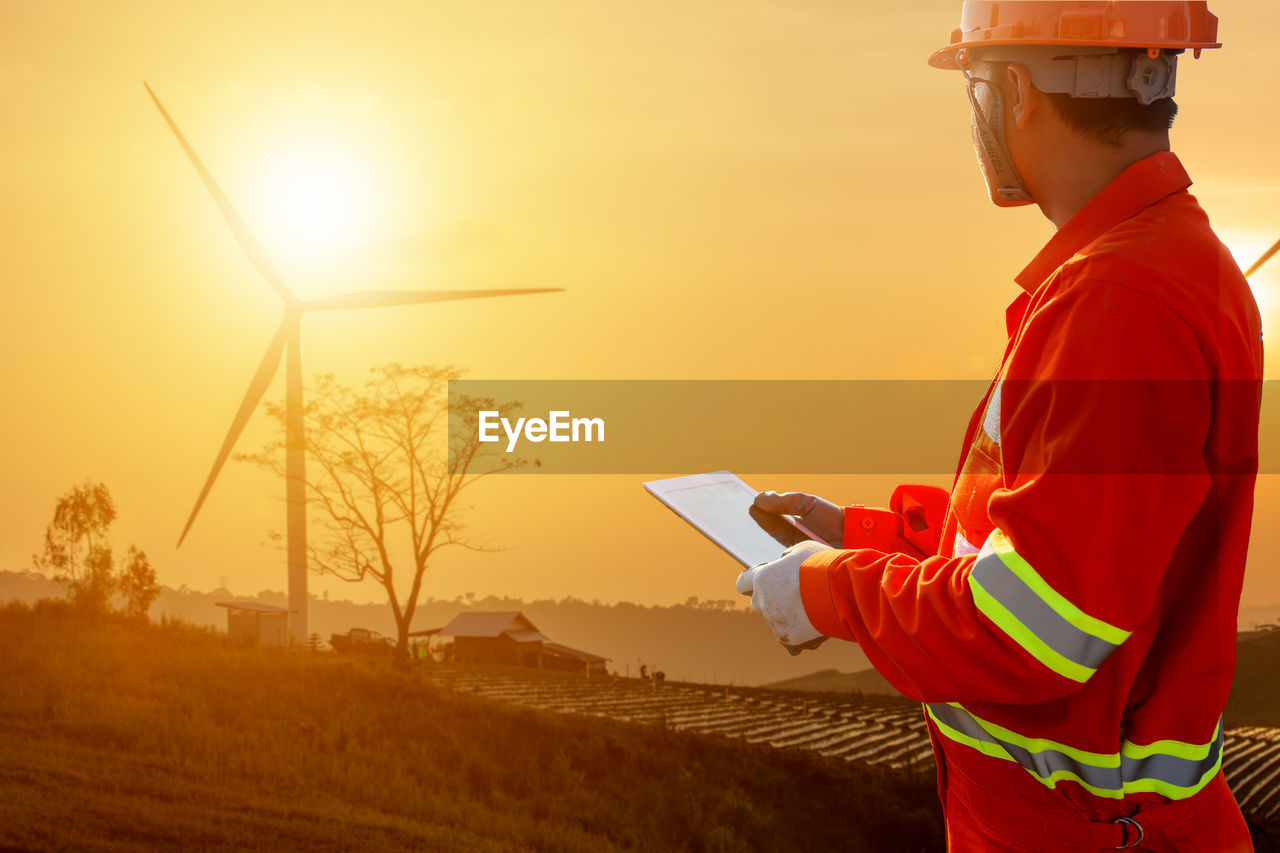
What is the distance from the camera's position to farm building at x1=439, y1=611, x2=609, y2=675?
3788 cm

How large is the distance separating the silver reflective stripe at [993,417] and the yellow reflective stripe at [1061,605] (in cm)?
33

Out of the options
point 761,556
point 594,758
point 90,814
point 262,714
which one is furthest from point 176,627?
point 761,556

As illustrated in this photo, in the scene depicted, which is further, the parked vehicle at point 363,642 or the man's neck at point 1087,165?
the parked vehicle at point 363,642

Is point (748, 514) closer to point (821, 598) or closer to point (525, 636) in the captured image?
point (821, 598)

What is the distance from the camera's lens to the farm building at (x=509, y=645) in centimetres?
3788

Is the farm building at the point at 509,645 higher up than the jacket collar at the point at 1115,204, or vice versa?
the jacket collar at the point at 1115,204

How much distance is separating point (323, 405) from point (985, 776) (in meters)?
33.1

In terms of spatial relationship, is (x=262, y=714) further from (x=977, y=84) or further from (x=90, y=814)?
(x=977, y=84)

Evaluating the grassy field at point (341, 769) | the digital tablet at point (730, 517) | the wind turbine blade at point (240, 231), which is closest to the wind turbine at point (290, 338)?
the wind turbine blade at point (240, 231)

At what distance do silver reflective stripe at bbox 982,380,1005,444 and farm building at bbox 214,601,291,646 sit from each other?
85.6 feet

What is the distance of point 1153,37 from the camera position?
2.33 meters

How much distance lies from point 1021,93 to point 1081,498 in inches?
39.9

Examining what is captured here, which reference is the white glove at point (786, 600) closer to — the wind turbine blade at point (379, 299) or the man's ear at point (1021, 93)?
the man's ear at point (1021, 93)

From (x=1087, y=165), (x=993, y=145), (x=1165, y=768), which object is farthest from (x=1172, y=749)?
(x=993, y=145)
